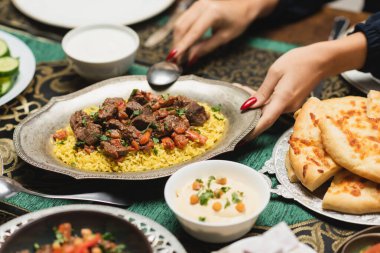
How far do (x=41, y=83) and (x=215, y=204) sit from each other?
77.4 inches

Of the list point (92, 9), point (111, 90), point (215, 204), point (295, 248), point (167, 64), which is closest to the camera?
point (295, 248)

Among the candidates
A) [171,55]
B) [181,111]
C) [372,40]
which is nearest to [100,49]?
[171,55]

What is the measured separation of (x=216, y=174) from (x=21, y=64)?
1.90 metres

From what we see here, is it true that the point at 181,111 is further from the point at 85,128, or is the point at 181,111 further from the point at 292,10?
the point at 292,10

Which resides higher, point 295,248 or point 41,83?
point 295,248

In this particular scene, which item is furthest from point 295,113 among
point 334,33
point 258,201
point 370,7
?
point 370,7

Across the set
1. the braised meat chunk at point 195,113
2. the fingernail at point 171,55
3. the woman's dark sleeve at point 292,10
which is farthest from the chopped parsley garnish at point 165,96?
the woman's dark sleeve at point 292,10

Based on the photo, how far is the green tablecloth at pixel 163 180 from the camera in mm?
2488

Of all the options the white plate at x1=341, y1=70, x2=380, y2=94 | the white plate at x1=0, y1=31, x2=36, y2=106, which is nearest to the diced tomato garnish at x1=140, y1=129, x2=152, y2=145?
the white plate at x1=0, y1=31, x2=36, y2=106

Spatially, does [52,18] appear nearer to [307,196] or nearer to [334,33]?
[334,33]

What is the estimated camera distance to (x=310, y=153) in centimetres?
261

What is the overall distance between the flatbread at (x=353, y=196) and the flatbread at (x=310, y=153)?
0.27ft

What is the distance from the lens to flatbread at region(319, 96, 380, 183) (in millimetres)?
2406

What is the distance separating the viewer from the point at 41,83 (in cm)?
369
